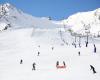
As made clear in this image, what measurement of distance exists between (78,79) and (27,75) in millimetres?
9738

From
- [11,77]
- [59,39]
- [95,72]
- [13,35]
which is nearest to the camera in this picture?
[95,72]

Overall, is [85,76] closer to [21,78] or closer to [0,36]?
[21,78]

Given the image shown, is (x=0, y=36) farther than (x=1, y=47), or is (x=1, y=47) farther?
(x=0, y=36)

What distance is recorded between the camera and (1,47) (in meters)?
93.1

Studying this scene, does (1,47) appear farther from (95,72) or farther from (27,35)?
(95,72)

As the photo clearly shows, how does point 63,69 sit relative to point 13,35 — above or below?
below

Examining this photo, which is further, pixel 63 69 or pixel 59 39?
pixel 59 39

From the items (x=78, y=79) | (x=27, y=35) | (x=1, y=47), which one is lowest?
(x=78, y=79)

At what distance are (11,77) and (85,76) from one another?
11.9 metres

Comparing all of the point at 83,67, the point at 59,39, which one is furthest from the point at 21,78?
the point at 59,39

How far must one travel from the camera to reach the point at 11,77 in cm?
3934

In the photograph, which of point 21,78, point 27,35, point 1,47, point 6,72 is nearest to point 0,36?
point 27,35

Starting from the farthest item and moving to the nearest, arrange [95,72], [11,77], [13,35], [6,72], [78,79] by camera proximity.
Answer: [13,35] → [6,72] → [11,77] → [95,72] → [78,79]

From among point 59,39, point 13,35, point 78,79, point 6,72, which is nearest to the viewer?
point 78,79
